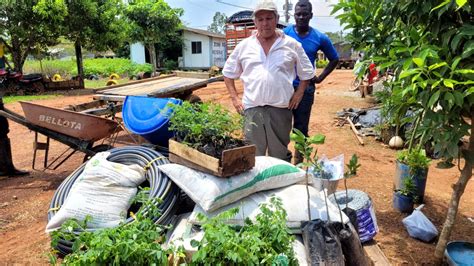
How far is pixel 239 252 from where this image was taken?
161cm

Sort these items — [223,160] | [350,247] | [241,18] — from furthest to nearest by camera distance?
[241,18], [223,160], [350,247]

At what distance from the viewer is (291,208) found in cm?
241

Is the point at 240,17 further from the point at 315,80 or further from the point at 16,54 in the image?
the point at 315,80

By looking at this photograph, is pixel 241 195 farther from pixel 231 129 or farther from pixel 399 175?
pixel 399 175

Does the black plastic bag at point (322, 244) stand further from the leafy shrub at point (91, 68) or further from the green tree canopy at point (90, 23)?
the leafy shrub at point (91, 68)

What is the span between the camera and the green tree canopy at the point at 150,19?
19433 millimetres

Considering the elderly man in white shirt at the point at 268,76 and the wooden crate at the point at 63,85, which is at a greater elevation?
the elderly man in white shirt at the point at 268,76

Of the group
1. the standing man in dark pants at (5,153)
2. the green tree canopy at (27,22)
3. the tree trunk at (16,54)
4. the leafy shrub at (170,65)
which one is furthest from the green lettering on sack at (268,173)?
the leafy shrub at (170,65)

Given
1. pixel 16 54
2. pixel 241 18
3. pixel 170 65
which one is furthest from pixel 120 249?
pixel 170 65

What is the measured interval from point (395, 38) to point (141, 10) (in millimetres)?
18833

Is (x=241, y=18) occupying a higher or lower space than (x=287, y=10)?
lower

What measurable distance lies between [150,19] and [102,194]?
1867 centimetres

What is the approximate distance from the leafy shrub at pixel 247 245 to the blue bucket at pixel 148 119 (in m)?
1.60

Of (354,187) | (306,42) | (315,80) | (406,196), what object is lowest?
(354,187)
